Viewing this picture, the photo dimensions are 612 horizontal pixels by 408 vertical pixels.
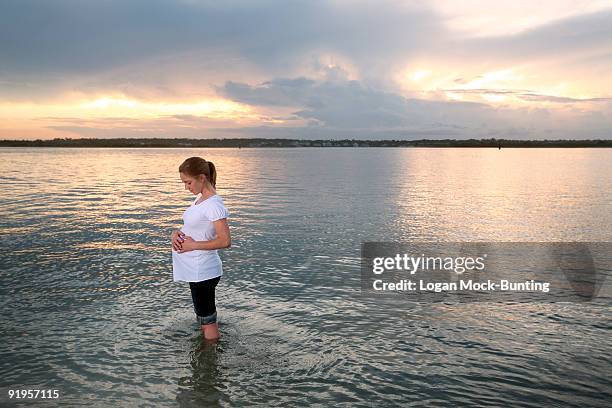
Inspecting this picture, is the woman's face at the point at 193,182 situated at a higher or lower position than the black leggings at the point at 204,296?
higher

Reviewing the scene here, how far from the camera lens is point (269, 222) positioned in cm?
2094

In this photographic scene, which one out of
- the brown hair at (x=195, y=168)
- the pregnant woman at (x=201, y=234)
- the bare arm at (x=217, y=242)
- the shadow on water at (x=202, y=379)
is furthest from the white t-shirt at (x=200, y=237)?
the shadow on water at (x=202, y=379)

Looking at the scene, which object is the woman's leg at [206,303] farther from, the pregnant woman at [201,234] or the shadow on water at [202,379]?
the shadow on water at [202,379]

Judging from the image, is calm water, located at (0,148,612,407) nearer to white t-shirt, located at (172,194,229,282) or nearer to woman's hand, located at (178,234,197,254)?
white t-shirt, located at (172,194,229,282)

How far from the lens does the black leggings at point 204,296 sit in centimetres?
697
